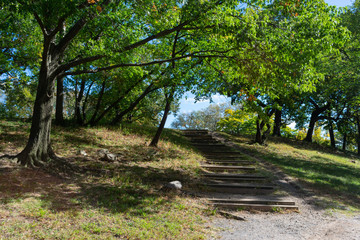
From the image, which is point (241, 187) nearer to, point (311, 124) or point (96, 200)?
point (96, 200)

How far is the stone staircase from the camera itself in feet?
24.3

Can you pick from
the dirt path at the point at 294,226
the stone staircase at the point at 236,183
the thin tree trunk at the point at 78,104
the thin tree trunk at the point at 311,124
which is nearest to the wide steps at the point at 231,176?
the stone staircase at the point at 236,183

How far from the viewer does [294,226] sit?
6105 mm

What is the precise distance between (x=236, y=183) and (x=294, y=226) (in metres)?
3.33

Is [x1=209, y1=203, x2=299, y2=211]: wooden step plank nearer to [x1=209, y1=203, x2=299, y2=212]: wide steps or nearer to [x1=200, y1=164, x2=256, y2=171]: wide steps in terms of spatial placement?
[x1=209, y1=203, x2=299, y2=212]: wide steps

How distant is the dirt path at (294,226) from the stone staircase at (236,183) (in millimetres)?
530

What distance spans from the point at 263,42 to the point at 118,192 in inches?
242

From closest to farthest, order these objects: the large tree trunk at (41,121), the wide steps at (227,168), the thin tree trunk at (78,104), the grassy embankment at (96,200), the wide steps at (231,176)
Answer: the grassy embankment at (96,200)
the large tree trunk at (41,121)
the wide steps at (231,176)
the wide steps at (227,168)
the thin tree trunk at (78,104)

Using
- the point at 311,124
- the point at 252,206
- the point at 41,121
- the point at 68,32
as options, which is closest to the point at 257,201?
the point at 252,206

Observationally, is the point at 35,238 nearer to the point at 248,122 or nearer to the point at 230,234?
the point at 230,234

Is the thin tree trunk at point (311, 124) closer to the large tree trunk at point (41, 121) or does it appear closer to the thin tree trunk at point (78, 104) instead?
the thin tree trunk at point (78, 104)

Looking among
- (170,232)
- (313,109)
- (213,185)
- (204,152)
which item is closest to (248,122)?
(313,109)

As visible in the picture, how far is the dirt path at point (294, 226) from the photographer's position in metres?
5.45

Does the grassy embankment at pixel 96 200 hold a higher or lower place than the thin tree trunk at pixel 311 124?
lower
